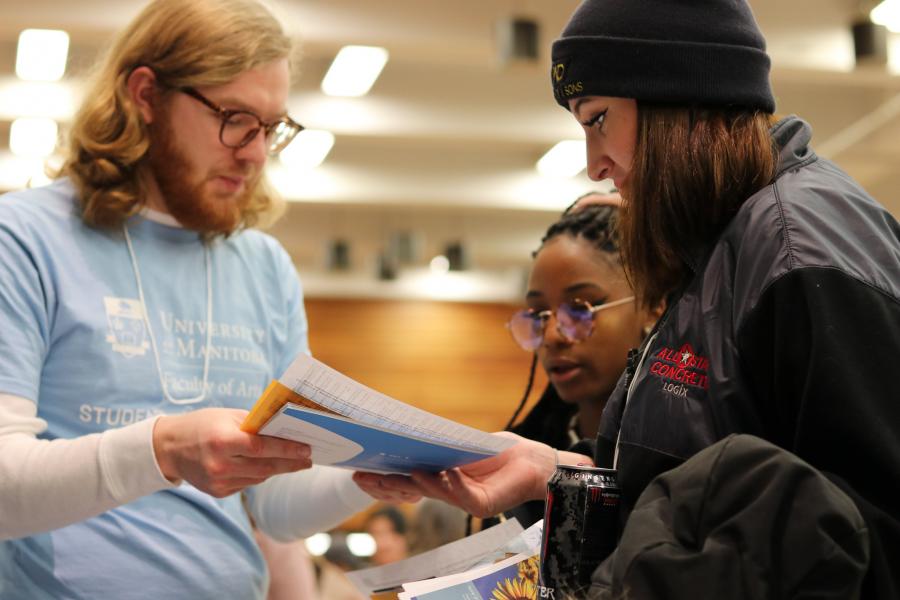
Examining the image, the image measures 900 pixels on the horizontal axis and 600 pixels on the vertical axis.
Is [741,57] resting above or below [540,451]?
above

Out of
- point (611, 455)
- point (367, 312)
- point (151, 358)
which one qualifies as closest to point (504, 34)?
point (151, 358)

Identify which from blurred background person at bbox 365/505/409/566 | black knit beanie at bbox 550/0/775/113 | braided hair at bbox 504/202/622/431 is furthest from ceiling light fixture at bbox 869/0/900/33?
black knit beanie at bbox 550/0/775/113

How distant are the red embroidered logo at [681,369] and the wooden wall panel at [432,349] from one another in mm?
11253

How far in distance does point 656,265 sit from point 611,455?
267 mm

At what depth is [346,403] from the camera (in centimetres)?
130

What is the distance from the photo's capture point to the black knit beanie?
1299 millimetres

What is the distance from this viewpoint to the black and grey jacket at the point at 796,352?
1.04m

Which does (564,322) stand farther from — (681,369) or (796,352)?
(796,352)

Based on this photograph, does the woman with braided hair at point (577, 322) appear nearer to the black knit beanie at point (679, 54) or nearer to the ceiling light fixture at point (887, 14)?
the black knit beanie at point (679, 54)

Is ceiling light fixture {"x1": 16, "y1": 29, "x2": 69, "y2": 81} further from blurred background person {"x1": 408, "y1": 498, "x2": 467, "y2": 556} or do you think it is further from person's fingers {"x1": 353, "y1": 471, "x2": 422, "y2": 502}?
person's fingers {"x1": 353, "y1": 471, "x2": 422, "y2": 502}

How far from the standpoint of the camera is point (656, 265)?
1.43 metres

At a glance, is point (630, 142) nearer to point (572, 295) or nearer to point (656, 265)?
point (656, 265)

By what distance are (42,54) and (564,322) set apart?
5844 millimetres

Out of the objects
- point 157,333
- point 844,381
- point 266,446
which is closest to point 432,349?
point 157,333
